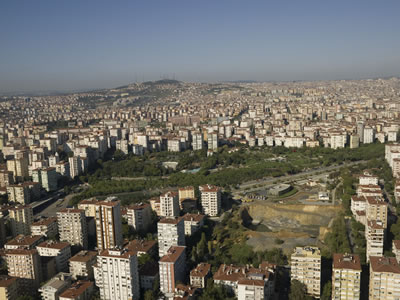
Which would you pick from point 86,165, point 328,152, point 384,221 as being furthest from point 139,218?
point 328,152

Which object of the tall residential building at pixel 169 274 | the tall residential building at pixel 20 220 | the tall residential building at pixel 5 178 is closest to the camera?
the tall residential building at pixel 169 274

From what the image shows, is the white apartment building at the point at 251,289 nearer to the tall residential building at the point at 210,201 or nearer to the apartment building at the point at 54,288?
the apartment building at the point at 54,288

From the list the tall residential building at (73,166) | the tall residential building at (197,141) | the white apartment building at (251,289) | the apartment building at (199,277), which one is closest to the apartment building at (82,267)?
the apartment building at (199,277)

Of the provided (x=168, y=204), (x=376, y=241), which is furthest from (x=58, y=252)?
(x=376, y=241)

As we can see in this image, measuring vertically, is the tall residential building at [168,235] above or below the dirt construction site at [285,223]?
above

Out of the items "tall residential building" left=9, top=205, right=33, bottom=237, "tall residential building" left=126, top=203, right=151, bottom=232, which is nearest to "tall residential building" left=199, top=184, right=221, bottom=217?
"tall residential building" left=126, top=203, right=151, bottom=232

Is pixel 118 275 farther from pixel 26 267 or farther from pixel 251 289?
pixel 251 289

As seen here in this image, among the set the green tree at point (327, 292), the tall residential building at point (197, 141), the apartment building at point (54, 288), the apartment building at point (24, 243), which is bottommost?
the green tree at point (327, 292)

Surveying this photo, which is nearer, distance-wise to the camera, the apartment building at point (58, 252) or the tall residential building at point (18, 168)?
the apartment building at point (58, 252)

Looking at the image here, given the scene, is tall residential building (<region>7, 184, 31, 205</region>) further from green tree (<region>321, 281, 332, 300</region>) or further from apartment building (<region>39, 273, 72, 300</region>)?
green tree (<region>321, 281, 332, 300</region>)

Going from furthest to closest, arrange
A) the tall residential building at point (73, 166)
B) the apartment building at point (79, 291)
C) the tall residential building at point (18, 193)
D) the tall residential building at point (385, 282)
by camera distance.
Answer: the tall residential building at point (73, 166) < the tall residential building at point (18, 193) < the apartment building at point (79, 291) < the tall residential building at point (385, 282)
